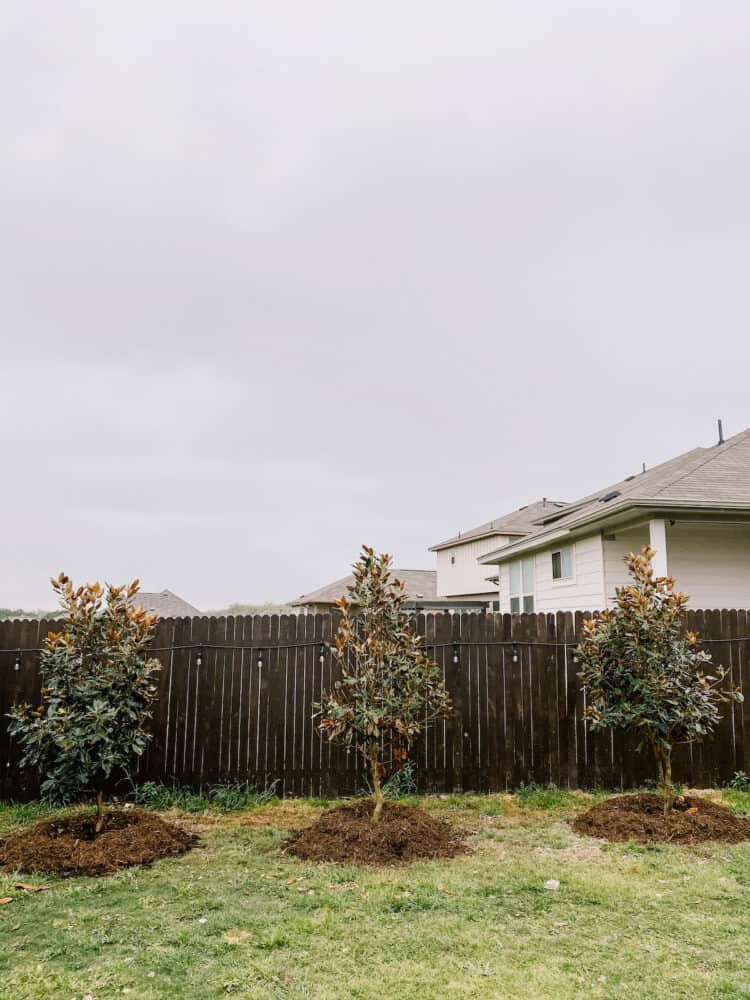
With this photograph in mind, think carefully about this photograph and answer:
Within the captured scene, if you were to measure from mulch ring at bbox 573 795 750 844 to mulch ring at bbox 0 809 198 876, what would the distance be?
11.0ft

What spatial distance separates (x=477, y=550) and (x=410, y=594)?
5.18 metres

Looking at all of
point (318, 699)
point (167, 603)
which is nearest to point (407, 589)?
point (167, 603)

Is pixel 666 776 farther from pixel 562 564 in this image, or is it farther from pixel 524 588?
pixel 524 588

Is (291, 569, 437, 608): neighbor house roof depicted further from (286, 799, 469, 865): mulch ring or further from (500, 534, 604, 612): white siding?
(286, 799, 469, 865): mulch ring

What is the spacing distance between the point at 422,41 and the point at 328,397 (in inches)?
625

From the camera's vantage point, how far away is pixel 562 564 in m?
14.3

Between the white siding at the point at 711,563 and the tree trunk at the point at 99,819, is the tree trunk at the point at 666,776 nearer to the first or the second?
the tree trunk at the point at 99,819

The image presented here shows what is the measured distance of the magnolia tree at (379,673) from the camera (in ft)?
17.9

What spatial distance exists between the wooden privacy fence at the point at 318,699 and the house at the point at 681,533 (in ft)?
10.8

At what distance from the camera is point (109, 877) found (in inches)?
177

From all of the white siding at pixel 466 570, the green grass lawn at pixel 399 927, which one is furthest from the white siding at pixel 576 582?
the white siding at pixel 466 570

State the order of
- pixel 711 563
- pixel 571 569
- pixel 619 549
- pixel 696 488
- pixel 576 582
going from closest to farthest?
pixel 696 488 → pixel 711 563 → pixel 619 549 → pixel 576 582 → pixel 571 569

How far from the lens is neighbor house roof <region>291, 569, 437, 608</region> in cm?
3114

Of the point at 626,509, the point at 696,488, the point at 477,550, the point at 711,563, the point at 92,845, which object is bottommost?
the point at 92,845
